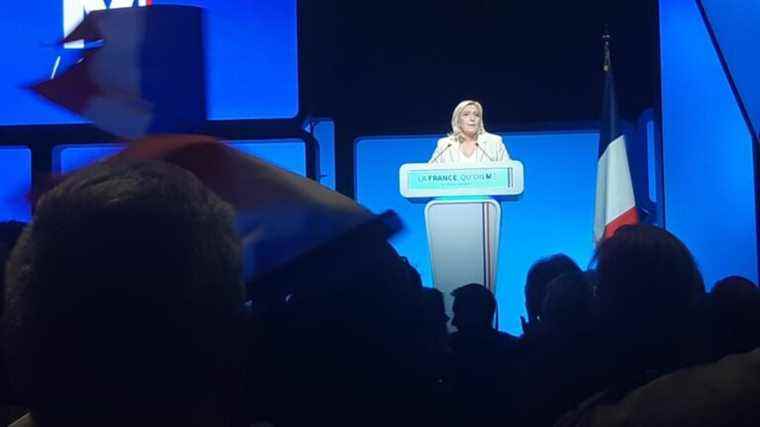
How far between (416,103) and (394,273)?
4239 millimetres

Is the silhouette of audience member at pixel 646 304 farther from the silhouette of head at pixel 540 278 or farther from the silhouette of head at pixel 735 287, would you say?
the silhouette of head at pixel 540 278

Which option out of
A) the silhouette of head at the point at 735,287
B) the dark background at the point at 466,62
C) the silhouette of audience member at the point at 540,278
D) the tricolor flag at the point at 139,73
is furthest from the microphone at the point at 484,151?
the tricolor flag at the point at 139,73

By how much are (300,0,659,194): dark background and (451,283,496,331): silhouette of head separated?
9.57ft

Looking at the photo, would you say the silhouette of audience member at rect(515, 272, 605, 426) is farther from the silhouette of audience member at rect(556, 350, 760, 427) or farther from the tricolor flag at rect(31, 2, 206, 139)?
the tricolor flag at rect(31, 2, 206, 139)

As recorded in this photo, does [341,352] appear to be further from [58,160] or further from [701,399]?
[58,160]

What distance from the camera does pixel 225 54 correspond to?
2172 mm

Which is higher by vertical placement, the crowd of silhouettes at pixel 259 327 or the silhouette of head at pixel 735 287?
the crowd of silhouettes at pixel 259 327

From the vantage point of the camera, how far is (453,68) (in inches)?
196

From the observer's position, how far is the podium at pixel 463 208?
161 inches

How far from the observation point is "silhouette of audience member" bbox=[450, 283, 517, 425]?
74.2 inches

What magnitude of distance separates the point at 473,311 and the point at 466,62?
3088 mm

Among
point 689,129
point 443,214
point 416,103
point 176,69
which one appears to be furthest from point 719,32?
point 416,103

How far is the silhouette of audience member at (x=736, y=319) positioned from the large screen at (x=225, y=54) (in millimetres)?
1008

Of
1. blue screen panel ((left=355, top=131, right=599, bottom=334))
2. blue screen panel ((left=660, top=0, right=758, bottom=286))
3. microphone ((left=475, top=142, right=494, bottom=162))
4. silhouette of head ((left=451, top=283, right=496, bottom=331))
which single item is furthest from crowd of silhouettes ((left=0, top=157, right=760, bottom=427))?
blue screen panel ((left=355, top=131, right=599, bottom=334))
